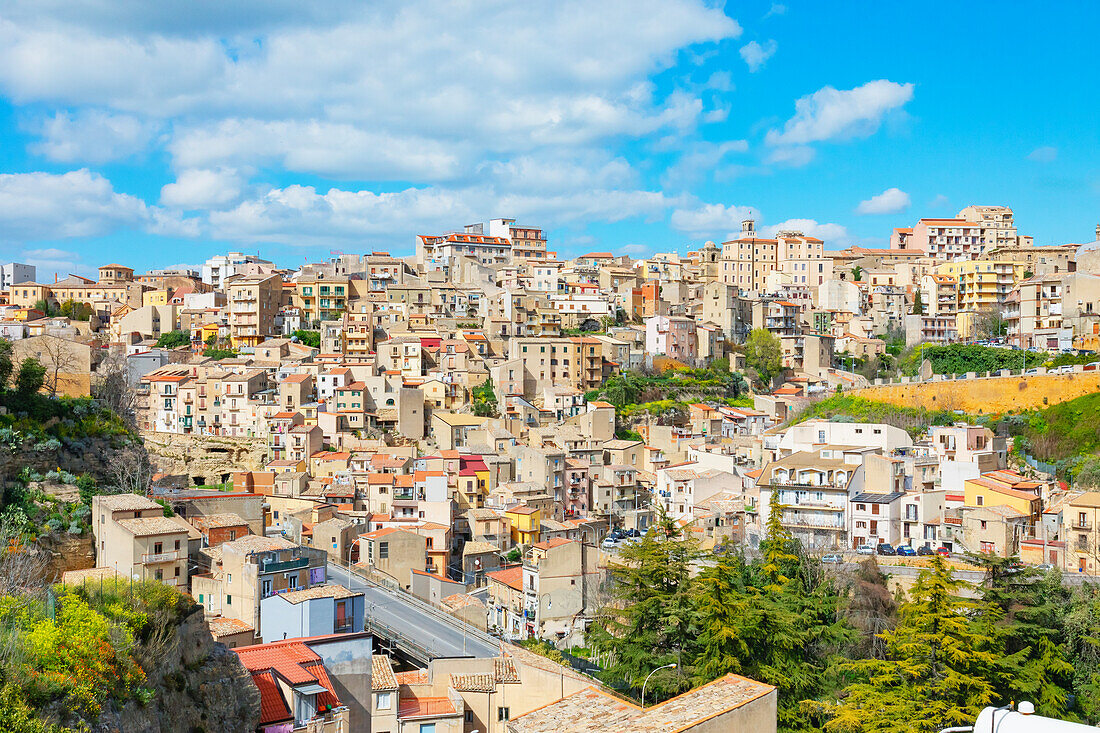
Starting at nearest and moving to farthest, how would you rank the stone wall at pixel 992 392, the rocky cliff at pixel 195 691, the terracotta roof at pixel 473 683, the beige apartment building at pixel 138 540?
the rocky cliff at pixel 195 691 < the terracotta roof at pixel 473 683 < the beige apartment building at pixel 138 540 < the stone wall at pixel 992 392

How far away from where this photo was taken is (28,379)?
101ft

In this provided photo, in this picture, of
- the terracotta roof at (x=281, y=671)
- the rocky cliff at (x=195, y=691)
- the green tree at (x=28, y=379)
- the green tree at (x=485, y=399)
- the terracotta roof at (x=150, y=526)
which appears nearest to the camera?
the rocky cliff at (x=195, y=691)

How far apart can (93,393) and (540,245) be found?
64.5 metres

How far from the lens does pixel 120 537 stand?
24.2 m

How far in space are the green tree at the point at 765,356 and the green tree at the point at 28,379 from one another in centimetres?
4673

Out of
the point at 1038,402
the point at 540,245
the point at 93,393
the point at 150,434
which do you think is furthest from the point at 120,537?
the point at 540,245

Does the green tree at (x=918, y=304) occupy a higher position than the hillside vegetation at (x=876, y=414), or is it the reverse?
the green tree at (x=918, y=304)

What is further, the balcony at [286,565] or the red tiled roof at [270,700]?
the balcony at [286,565]

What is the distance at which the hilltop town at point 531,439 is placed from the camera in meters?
22.6

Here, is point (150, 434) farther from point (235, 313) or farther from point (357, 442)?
point (235, 313)

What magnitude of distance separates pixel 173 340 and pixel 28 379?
38985 millimetres

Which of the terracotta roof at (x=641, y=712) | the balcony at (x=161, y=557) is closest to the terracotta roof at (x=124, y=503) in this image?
the balcony at (x=161, y=557)

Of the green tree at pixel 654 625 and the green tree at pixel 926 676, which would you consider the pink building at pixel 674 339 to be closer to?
the green tree at pixel 654 625

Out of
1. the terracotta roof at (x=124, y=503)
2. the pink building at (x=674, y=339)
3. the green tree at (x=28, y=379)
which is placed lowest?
the terracotta roof at (x=124, y=503)
